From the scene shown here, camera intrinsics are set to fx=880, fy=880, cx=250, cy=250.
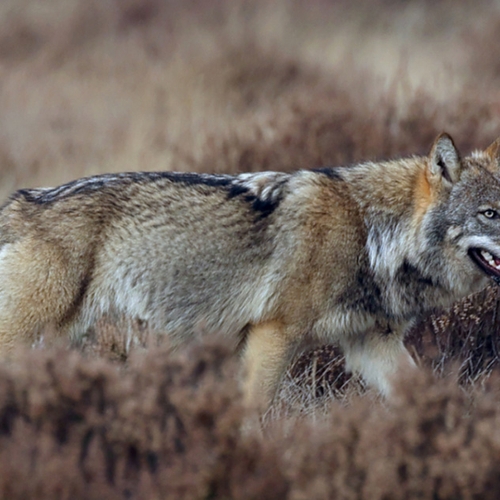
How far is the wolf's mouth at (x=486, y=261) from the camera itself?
4.52 meters

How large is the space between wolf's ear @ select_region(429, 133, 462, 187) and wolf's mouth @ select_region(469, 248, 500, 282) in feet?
1.26

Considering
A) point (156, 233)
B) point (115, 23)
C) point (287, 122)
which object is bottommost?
point (115, 23)

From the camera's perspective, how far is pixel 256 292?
4.69m

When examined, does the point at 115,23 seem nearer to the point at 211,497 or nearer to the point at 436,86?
the point at 436,86

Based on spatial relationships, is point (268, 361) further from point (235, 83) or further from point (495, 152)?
point (235, 83)

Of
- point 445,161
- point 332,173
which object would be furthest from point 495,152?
point 332,173

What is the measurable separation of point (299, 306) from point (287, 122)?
172 inches

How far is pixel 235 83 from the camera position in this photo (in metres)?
12.6

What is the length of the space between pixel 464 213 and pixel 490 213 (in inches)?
5.3

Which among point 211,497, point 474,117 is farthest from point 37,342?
point 474,117

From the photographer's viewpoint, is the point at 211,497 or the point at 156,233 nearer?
the point at 211,497

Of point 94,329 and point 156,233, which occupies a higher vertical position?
point 156,233

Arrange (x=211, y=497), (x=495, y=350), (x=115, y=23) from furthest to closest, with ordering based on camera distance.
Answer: (x=115, y=23) < (x=495, y=350) < (x=211, y=497)

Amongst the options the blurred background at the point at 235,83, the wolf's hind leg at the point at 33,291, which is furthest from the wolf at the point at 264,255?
the blurred background at the point at 235,83
